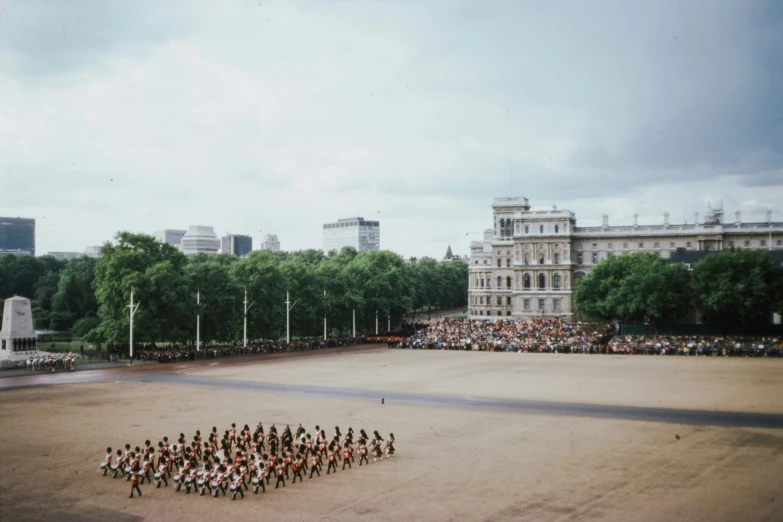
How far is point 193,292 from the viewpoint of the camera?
77.1 m

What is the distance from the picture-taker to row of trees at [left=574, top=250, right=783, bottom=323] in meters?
80.8

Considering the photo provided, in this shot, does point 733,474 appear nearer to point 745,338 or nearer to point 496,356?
point 496,356

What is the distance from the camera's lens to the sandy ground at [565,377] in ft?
139

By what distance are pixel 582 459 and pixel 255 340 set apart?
6937 cm

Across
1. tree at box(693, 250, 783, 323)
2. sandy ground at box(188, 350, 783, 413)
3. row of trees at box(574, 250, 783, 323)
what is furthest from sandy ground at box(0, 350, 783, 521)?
row of trees at box(574, 250, 783, 323)

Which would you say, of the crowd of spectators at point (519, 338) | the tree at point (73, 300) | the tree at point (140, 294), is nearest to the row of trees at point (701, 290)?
the crowd of spectators at point (519, 338)

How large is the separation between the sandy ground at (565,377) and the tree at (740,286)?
54.2 feet

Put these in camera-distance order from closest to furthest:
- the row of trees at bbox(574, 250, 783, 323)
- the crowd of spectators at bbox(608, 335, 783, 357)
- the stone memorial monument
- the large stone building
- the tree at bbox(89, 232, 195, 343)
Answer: the stone memorial monument, the tree at bbox(89, 232, 195, 343), the crowd of spectators at bbox(608, 335, 783, 357), the row of trees at bbox(574, 250, 783, 323), the large stone building

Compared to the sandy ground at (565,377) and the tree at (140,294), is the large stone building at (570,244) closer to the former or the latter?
the sandy ground at (565,377)

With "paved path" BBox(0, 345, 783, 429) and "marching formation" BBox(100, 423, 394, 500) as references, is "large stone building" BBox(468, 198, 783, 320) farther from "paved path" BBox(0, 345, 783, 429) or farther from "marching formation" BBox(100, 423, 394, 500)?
"marching formation" BBox(100, 423, 394, 500)

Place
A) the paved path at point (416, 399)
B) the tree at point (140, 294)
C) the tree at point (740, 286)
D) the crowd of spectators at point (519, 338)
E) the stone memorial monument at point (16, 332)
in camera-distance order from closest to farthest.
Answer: the paved path at point (416, 399) < the stone memorial monument at point (16, 332) < the tree at point (140, 294) < the crowd of spectators at point (519, 338) < the tree at point (740, 286)

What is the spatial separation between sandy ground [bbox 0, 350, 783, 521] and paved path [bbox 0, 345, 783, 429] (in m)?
1.81

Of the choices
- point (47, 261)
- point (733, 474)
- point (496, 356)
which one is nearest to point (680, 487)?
point (733, 474)

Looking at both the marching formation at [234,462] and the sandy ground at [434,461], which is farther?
the marching formation at [234,462]
